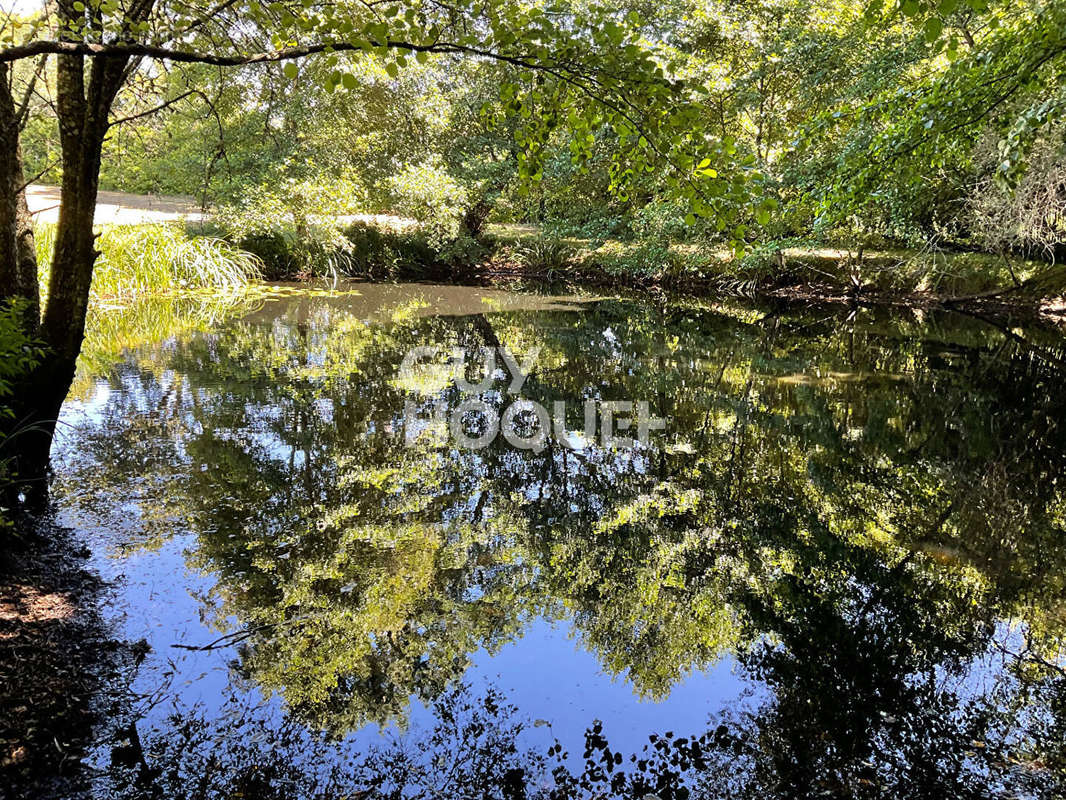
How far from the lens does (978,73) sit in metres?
5.38

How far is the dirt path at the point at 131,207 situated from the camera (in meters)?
15.2

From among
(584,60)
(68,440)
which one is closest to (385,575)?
(584,60)

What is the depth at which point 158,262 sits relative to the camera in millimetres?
12070

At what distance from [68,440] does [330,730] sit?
3848 mm

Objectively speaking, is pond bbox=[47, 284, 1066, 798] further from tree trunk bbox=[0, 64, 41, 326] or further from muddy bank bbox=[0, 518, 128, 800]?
tree trunk bbox=[0, 64, 41, 326]

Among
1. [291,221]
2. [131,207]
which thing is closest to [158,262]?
[291,221]

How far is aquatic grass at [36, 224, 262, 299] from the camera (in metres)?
10.9

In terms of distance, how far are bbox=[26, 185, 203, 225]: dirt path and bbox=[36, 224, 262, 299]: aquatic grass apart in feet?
6.23

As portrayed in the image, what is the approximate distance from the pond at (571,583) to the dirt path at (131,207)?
10.1 m

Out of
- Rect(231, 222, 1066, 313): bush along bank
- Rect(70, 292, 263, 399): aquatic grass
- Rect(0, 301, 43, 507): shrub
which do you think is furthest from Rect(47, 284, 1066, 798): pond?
Rect(231, 222, 1066, 313): bush along bank

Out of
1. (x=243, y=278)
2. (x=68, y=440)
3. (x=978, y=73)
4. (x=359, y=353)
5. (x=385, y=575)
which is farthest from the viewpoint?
(x=243, y=278)

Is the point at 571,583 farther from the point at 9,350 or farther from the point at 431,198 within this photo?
the point at 431,198

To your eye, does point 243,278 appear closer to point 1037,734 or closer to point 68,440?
point 68,440

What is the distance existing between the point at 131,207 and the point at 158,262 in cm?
879
